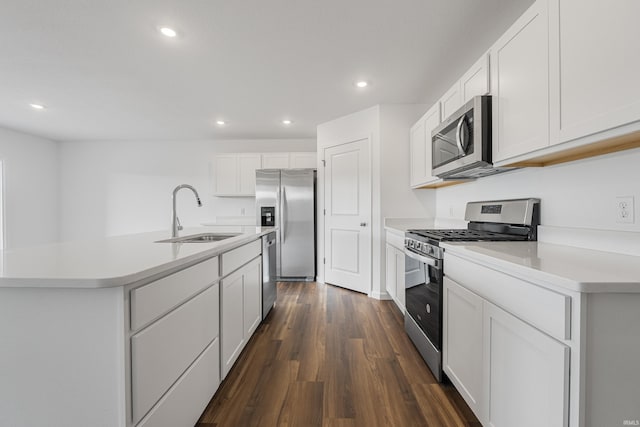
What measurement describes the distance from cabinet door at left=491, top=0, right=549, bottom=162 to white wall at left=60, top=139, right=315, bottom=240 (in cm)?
426

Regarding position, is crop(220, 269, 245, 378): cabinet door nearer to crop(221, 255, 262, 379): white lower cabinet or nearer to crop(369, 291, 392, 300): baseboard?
crop(221, 255, 262, 379): white lower cabinet

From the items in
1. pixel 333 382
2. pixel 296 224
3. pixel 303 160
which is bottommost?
pixel 333 382

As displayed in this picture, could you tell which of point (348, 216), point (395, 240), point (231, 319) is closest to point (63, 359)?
point (231, 319)

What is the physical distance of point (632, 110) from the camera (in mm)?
915

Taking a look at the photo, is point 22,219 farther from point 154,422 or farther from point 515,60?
point 515,60

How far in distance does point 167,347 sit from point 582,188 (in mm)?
2048

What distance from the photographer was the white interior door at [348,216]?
363 cm

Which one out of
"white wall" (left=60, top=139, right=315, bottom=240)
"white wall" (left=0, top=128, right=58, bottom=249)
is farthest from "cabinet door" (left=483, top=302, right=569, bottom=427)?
"white wall" (left=0, top=128, right=58, bottom=249)

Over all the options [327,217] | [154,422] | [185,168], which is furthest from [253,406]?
[185,168]

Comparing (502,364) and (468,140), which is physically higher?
(468,140)

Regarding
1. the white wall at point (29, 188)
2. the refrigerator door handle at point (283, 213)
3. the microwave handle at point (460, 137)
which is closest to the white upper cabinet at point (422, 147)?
the microwave handle at point (460, 137)

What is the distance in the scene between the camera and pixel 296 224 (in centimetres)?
439

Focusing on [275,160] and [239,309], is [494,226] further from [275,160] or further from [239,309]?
[275,160]

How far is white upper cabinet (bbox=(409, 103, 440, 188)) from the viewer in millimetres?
2714
